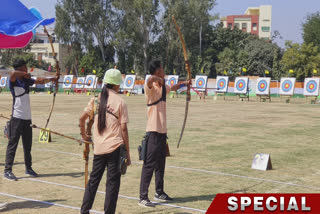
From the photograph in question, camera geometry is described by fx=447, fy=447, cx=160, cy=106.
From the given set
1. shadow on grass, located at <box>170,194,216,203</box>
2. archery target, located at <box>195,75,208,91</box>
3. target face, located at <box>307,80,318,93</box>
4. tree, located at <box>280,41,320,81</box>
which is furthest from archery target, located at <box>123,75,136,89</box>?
shadow on grass, located at <box>170,194,216,203</box>

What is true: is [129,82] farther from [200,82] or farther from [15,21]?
[15,21]

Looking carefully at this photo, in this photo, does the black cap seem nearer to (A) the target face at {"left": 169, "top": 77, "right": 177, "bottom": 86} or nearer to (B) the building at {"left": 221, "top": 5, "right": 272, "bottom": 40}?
(A) the target face at {"left": 169, "top": 77, "right": 177, "bottom": 86}

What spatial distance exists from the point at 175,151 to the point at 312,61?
139 feet

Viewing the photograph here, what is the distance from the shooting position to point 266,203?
5.19 meters

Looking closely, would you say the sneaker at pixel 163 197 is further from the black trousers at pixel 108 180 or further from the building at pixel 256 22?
the building at pixel 256 22

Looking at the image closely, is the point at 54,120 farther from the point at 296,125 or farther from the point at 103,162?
the point at 103,162

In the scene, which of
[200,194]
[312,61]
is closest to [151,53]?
[312,61]

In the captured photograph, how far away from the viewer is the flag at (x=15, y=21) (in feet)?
18.5

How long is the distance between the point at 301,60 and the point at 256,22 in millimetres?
57344

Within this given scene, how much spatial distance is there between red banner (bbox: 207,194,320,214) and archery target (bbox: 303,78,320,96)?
26.5 meters

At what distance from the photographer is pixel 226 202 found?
5242 mm

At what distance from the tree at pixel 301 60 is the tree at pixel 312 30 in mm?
7281

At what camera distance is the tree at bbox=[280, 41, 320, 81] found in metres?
47.8

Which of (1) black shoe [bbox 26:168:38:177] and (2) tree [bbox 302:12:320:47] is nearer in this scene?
(1) black shoe [bbox 26:168:38:177]
